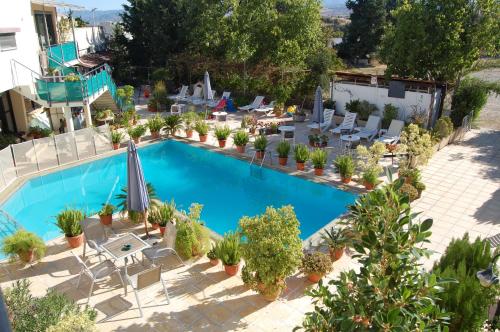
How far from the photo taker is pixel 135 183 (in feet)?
31.6

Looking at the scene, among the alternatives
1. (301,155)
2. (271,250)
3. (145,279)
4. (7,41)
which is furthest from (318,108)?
(7,41)

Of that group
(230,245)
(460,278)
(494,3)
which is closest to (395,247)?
(460,278)

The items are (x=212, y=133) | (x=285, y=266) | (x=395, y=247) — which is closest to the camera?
(x=395, y=247)

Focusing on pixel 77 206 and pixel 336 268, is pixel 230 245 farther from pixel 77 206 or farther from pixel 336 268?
pixel 77 206

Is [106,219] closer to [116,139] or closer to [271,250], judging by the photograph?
[271,250]

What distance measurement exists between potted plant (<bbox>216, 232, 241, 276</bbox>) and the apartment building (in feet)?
37.1

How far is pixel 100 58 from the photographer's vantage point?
29344 mm

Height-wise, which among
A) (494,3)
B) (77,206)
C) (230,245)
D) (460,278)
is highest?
(494,3)

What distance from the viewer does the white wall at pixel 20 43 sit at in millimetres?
15690

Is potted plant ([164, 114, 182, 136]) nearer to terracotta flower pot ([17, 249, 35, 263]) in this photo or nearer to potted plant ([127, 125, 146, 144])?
potted plant ([127, 125, 146, 144])

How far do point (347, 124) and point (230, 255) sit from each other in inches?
458

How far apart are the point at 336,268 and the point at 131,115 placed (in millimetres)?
15265

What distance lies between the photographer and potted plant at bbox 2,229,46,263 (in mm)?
9000

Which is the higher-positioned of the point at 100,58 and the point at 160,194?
the point at 100,58
